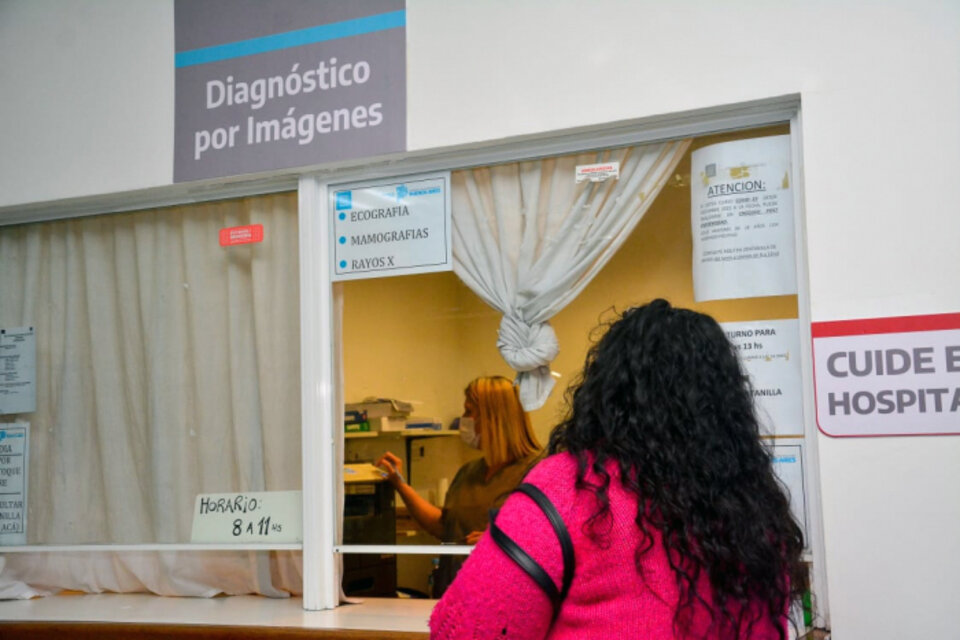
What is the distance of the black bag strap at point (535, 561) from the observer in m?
1.56

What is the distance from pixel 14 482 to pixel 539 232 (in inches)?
95.0

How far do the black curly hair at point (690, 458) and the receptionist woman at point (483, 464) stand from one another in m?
1.53

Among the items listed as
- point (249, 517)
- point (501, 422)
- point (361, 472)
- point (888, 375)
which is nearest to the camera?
point (888, 375)

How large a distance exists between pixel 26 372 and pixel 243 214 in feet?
3.88

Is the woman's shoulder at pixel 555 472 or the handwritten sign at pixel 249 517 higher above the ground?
the woman's shoulder at pixel 555 472

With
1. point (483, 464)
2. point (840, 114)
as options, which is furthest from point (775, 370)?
point (483, 464)

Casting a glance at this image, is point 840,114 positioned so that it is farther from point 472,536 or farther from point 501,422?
point 472,536

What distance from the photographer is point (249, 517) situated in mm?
3648

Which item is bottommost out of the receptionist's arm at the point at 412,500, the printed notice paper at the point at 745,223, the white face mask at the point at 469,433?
the receptionist's arm at the point at 412,500

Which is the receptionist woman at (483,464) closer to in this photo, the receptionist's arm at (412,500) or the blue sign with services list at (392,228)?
the receptionist's arm at (412,500)

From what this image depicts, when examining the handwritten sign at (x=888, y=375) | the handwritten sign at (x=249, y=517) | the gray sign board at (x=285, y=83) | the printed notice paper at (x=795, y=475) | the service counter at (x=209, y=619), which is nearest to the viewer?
the handwritten sign at (x=888, y=375)

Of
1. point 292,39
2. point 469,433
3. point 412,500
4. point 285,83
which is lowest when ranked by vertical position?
point 412,500

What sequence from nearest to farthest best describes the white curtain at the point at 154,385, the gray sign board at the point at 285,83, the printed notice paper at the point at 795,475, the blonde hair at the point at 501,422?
the printed notice paper at the point at 795,475 < the blonde hair at the point at 501,422 < the gray sign board at the point at 285,83 < the white curtain at the point at 154,385

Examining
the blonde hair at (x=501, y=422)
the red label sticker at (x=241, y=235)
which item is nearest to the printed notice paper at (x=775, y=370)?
the blonde hair at (x=501, y=422)
